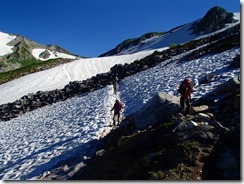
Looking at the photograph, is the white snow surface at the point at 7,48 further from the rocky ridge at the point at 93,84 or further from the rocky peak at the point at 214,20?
the rocky ridge at the point at 93,84

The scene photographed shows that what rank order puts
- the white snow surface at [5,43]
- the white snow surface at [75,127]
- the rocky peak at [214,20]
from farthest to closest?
the white snow surface at [5,43] < the rocky peak at [214,20] < the white snow surface at [75,127]

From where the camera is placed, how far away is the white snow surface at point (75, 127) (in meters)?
17.9

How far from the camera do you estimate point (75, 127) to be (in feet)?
76.4

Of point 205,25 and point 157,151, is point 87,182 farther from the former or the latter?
point 205,25

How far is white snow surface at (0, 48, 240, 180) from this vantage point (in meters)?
17.9

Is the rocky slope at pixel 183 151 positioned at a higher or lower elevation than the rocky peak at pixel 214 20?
lower

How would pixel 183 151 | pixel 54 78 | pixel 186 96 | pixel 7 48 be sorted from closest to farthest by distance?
pixel 183 151, pixel 186 96, pixel 54 78, pixel 7 48

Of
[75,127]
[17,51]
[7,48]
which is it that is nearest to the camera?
[75,127]

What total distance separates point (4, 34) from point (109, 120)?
150219mm

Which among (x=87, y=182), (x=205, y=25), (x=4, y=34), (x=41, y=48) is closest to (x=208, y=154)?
(x=87, y=182)

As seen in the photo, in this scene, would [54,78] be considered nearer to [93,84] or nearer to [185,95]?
[93,84]

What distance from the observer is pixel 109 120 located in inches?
923

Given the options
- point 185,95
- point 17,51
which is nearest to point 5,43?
point 17,51

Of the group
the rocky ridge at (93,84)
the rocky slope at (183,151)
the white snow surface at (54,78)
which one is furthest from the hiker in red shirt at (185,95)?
the white snow surface at (54,78)
